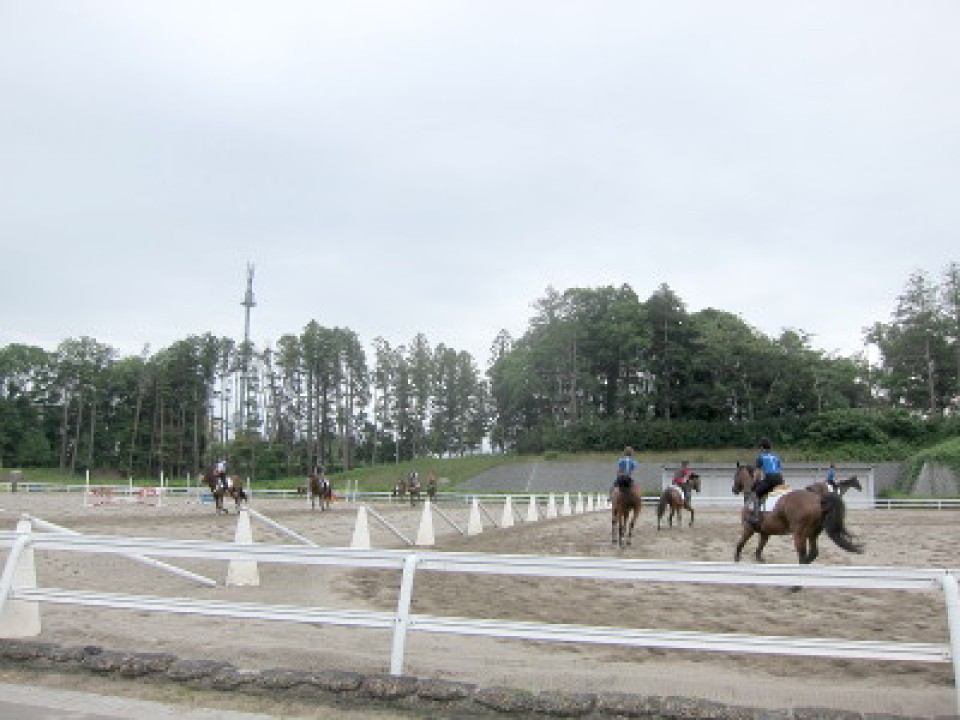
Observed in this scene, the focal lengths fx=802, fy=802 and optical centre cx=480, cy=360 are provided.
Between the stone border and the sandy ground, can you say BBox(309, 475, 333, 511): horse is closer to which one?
the sandy ground

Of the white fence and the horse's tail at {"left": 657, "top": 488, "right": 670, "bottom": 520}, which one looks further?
the horse's tail at {"left": 657, "top": 488, "right": 670, "bottom": 520}

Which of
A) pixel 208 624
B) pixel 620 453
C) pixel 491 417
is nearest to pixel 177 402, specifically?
pixel 491 417

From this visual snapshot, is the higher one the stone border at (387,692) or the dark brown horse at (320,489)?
the stone border at (387,692)

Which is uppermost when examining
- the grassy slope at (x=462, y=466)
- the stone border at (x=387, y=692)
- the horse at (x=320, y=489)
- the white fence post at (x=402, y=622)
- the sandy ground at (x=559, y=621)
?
the white fence post at (x=402, y=622)

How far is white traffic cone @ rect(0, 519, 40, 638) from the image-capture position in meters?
6.90

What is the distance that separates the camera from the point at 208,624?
26.4 ft

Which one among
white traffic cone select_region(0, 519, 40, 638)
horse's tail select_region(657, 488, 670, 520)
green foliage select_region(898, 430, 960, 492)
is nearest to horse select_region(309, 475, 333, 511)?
horse's tail select_region(657, 488, 670, 520)

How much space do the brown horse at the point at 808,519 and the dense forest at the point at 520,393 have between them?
61.8 meters

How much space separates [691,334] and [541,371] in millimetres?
19211

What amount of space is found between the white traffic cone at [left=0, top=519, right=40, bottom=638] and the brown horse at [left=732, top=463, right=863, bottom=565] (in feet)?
32.4

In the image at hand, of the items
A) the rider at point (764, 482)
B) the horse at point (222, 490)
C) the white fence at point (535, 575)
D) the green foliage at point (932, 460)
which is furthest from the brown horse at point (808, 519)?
the green foliage at point (932, 460)

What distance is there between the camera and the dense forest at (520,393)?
269ft

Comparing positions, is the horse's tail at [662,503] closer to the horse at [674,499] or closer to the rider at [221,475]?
the horse at [674,499]

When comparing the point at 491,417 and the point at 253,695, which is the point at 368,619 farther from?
the point at 491,417
